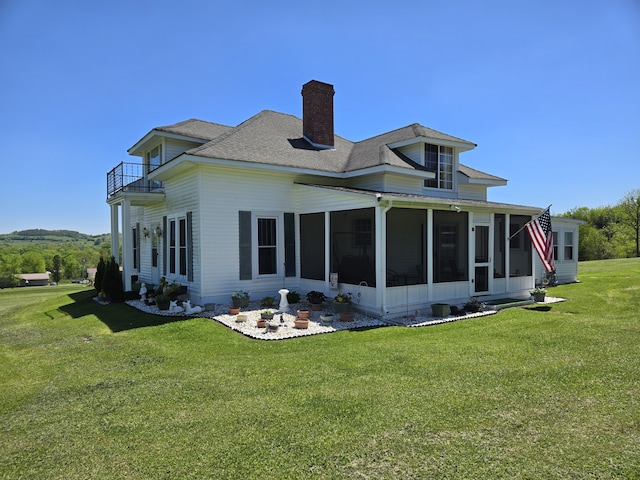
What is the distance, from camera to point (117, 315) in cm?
1057

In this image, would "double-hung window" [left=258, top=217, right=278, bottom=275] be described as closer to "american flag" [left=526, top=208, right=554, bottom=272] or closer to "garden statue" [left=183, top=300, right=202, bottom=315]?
"garden statue" [left=183, top=300, right=202, bottom=315]

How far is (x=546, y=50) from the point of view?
37.2 ft

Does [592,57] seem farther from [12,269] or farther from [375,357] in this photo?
[12,269]

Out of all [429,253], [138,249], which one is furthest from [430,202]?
[138,249]

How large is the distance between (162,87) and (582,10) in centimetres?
1340

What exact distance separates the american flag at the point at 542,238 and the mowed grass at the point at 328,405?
11.1 feet

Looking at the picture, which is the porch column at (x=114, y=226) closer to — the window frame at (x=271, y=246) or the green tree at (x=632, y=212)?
the window frame at (x=271, y=246)

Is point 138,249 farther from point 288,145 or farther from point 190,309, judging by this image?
point 288,145

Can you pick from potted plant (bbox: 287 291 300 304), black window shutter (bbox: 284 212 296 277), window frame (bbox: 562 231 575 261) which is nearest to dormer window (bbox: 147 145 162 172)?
black window shutter (bbox: 284 212 296 277)

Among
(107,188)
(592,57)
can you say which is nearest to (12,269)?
(107,188)

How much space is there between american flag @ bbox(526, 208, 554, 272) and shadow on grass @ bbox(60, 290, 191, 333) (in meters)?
10.2

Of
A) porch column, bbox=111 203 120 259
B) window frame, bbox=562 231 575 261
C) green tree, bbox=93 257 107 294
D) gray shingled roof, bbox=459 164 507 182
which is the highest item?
gray shingled roof, bbox=459 164 507 182

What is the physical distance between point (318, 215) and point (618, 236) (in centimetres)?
4535

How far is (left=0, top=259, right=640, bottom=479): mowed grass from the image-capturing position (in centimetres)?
319
